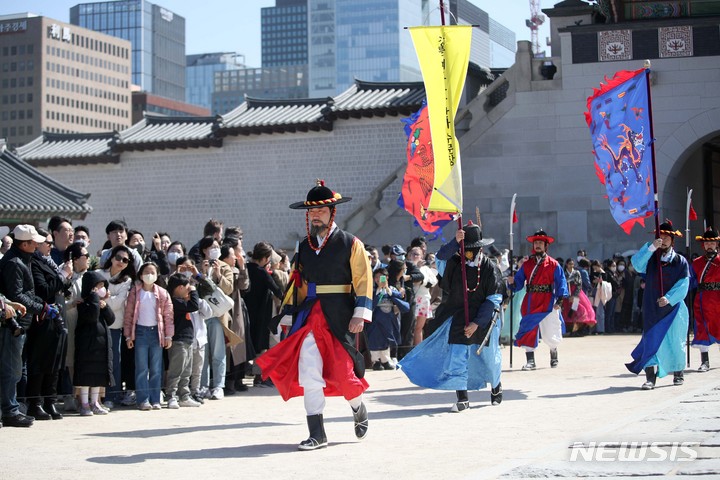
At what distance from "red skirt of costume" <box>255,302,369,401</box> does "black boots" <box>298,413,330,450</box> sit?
12.4 inches

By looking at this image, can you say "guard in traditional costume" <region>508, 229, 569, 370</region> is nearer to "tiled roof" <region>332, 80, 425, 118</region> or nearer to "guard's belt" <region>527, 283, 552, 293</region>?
"guard's belt" <region>527, 283, 552, 293</region>

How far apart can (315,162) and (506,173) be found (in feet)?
24.5

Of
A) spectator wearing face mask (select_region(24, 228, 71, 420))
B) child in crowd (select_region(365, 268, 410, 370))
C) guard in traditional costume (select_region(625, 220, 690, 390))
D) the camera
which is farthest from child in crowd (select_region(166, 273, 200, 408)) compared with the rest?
guard in traditional costume (select_region(625, 220, 690, 390))

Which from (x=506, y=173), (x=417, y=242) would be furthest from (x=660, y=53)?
(x=417, y=242)

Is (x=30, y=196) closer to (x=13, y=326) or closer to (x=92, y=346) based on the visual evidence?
(x=92, y=346)

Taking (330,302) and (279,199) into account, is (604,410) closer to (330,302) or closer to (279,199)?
(330,302)

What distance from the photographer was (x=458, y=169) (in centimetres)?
1027

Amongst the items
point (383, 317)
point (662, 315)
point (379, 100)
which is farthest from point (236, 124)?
point (662, 315)

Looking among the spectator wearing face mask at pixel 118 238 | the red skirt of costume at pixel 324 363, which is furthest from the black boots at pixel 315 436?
the spectator wearing face mask at pixel 118 238

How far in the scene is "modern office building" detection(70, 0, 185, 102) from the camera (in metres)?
174

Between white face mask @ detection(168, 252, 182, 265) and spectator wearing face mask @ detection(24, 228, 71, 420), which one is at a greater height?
white face mask @ detection(168, 252, 182, 265)

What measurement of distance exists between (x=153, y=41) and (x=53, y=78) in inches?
2606

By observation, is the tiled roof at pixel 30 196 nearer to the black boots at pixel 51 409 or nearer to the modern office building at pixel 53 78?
the black boots at pixel 51 409

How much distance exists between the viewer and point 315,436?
7.82 metres
